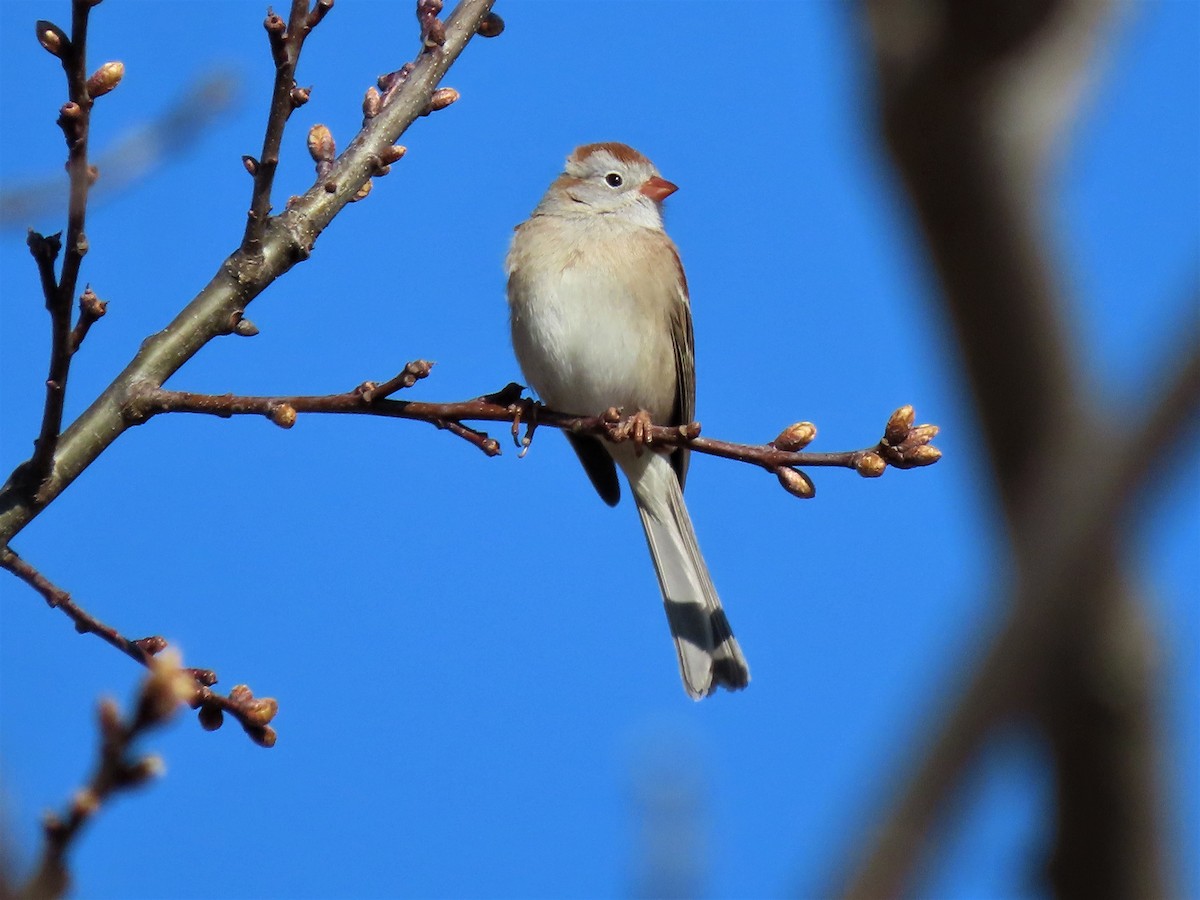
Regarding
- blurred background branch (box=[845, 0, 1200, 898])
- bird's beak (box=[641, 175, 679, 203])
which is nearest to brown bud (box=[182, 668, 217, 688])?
blurred background branch (box=[845, 0, 1200, 898])

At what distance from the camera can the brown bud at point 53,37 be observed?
7.75 feet

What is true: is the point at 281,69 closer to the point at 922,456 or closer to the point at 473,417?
the point at 473,417

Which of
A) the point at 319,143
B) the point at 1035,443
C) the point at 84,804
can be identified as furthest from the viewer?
the point at 319,143

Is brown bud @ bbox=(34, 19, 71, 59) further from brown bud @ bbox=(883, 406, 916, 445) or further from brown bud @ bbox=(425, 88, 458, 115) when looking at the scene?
brown bud @ bbox=(883, 406, 916, 445)

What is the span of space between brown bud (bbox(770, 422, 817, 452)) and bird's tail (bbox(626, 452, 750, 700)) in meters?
1.98

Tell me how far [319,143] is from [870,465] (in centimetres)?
146

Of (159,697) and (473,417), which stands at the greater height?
(473,417)

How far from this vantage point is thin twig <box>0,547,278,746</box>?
2.59 m

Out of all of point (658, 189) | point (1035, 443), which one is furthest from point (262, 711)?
point (658, 189)

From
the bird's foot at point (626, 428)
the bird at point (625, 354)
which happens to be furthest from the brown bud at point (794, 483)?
the bird at point (625, 354)

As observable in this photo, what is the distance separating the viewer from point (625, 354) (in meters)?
5.38

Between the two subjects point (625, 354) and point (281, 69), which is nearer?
point (281, 69)

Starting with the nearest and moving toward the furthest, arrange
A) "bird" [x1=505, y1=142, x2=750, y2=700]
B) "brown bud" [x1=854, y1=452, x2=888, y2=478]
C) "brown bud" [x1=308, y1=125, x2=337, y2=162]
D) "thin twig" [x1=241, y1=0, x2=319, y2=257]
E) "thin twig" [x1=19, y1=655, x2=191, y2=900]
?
"thin twig" [x1=19, y1=655, x2=191, y2=900] < "thin twig" [x1=241, y1=0, x2=319, y2=257] < "brown bud" [x1=854, y1=452, x2=888, y2=478] < "brown bud" [x1=308, y1=125, x2=337, y2=162] < "bird" [x1=505, y1=142, x2=750, y2=700]

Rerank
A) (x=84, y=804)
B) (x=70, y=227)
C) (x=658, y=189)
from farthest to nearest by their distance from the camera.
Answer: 1. (x=658, y=189)
2. (x=70, y=227)
3. (x=84, y=804)
